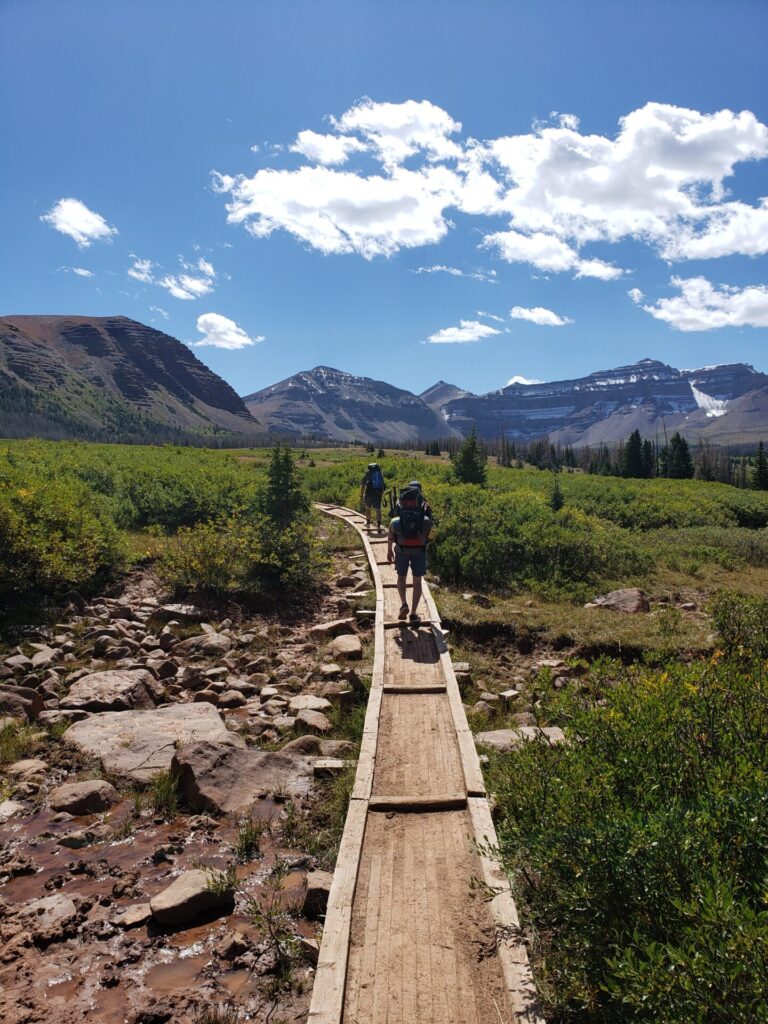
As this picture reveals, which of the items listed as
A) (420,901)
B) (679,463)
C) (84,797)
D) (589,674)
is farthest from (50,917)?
(679,463)

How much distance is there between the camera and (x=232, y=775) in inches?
227

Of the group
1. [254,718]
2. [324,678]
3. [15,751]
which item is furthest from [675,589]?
[15,751]

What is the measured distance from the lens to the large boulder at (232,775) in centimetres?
547

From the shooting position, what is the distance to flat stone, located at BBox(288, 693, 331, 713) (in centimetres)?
757

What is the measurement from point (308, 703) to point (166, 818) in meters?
2.56

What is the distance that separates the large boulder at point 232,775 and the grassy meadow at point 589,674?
83.2 inches

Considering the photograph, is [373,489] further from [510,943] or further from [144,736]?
[510,943]

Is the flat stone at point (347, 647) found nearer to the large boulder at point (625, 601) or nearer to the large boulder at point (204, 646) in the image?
the large boulder at point (204, 646)

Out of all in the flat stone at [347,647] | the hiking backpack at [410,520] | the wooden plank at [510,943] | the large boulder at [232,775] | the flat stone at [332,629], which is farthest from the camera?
the flat stone at [332,629]

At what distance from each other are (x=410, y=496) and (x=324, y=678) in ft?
10.4

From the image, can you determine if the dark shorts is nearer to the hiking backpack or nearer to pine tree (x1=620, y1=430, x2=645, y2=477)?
the hiking backpack

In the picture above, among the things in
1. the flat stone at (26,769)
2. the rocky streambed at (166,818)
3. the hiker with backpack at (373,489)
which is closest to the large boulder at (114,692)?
the rocky streambed at (166,818)

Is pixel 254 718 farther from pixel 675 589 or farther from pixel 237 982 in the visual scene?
pixel 675 589

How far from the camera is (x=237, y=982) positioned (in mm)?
3633
